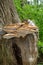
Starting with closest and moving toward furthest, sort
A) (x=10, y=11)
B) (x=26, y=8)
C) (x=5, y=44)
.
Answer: (x=5, y=44), (x=10, y=11), (x=26, y=8)

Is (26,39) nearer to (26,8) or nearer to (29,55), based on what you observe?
Result: (29,55)

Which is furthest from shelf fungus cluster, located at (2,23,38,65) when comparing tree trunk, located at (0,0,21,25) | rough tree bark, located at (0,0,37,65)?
tree trunk, located at (0,0,21,25)

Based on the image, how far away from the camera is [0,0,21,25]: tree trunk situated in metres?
2.11

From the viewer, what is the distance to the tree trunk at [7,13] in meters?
2.11

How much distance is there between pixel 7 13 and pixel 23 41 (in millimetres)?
479

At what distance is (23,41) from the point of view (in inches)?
73.0

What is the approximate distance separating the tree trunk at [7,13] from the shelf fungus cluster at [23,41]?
0.76 ft

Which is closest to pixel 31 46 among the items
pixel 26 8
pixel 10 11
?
pixel 10 11

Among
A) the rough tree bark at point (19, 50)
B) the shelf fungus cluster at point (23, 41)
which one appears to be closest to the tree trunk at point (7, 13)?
the rough tree bark at point (19, 50)

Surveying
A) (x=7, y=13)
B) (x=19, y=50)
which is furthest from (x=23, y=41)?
(x=7, y=13)

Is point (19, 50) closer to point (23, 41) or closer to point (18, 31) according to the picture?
point (23, 41)

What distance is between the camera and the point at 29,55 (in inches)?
74.6

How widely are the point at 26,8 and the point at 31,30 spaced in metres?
2.68

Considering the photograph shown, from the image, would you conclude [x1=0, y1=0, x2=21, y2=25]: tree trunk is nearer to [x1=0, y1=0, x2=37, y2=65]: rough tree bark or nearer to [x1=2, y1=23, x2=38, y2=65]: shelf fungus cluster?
[x1=0, y1=0, x2=37, y2=65]: rough tree bark
